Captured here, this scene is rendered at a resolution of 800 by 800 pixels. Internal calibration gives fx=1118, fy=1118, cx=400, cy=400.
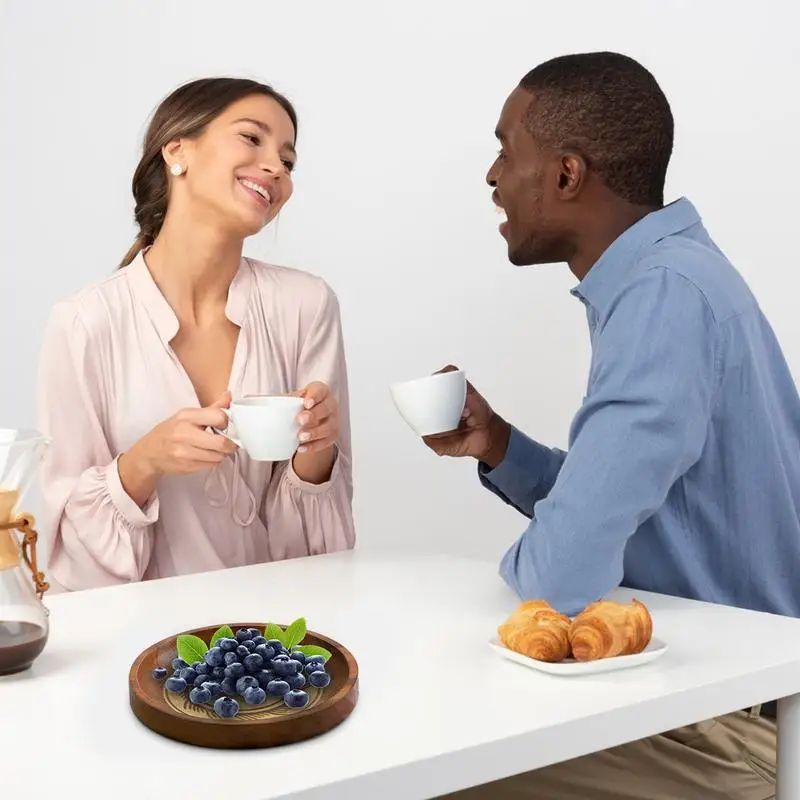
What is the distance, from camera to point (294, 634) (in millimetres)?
1019

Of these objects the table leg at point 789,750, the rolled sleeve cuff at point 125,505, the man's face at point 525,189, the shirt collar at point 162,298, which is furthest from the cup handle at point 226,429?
the table leg at point 789,750

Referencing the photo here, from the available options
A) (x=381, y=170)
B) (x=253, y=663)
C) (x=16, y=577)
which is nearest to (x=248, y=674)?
(x=253, y=663)

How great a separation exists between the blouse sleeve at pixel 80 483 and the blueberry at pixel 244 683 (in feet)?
2.74

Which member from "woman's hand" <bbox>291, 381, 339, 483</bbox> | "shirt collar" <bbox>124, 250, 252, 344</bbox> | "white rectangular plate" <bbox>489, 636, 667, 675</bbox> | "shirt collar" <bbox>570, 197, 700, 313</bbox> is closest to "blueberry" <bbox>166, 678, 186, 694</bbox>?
"white rectangular plate" <bbox>489, 636, 667, 675</bbox>

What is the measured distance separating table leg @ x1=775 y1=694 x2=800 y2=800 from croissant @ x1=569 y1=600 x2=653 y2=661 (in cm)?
17

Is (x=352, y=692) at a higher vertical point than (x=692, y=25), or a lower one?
lower

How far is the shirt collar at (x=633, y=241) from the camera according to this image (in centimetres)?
146

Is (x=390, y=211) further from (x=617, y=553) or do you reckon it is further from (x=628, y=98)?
(x=617, y=553)

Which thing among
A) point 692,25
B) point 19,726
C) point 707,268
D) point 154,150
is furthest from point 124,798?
point 692,25

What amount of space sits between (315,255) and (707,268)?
1.90m

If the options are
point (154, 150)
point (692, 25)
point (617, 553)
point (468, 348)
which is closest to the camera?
point (617, 553)

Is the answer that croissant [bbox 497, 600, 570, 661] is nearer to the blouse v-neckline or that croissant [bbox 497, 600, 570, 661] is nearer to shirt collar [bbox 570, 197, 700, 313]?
shirt collar [bbox 570, 197, 700, 313]

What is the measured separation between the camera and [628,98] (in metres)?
1.50

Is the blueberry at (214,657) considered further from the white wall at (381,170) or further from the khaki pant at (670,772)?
the white wall at (381,170)
